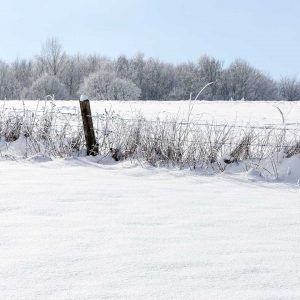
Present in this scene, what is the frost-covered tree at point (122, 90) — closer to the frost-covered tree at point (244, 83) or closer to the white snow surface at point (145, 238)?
the frost-covered tree at point (244, 83)

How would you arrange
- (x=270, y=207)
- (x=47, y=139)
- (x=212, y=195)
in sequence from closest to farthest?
(x=270, y=207) < (x=212, y=195) < (x=47, y=139)

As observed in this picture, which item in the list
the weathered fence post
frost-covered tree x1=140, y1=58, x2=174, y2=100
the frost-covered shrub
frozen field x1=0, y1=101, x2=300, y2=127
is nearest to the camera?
the weathered fence post

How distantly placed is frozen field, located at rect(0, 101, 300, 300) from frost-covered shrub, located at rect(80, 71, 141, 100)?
40.9 meters

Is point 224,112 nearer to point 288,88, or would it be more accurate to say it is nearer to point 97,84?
point 97,84

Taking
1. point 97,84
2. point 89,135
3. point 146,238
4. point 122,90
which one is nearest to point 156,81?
point 97,84

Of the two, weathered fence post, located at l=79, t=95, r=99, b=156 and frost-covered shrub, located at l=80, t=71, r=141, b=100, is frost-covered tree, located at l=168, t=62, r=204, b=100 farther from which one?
weathered fence post, located at l=79, t=95, r=99, b=156

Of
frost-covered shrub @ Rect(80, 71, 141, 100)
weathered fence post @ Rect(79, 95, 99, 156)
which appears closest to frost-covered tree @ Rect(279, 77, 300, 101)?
frost-covered shrub @ Rect(80, 71, 141, 100)

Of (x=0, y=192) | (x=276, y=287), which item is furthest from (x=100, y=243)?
(x=0, y=192)

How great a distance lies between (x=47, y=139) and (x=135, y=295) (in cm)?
555

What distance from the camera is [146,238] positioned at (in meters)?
3.24

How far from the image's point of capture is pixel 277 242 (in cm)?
328

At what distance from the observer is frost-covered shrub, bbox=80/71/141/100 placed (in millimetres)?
46178

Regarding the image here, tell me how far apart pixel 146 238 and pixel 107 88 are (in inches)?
1744

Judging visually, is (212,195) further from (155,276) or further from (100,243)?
(155,276)
